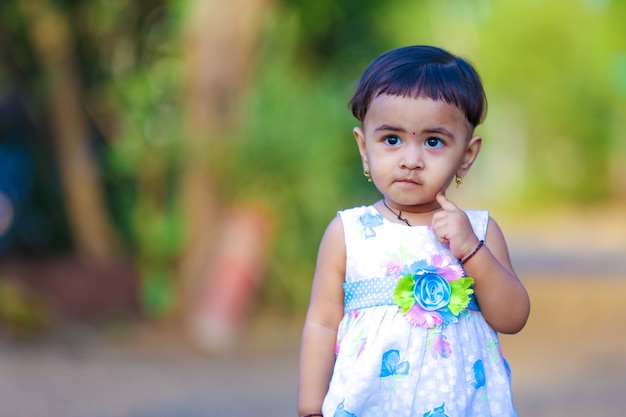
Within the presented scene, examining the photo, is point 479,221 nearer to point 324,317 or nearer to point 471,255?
point 471,255

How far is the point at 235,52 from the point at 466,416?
23.0 ft

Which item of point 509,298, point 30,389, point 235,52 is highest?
point 235,52

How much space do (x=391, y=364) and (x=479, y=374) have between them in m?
0.22

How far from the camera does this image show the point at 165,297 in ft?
30.7

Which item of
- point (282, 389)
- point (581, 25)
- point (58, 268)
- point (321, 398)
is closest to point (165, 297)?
point (58, 268)

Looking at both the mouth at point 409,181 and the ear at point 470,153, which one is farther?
the ear at point 470,153

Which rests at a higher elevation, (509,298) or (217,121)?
(217,121)

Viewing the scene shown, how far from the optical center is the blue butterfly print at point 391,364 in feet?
8.16

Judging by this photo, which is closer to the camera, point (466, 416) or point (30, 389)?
point (466, 416)

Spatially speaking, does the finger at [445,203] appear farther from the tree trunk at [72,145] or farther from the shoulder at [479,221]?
the tree trunk at [72,145]

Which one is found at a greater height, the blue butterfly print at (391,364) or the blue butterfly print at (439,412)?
the blue butterfly print at (391,364)

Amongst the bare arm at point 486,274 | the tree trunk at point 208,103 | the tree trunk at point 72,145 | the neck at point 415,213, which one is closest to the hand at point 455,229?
the bare arm at point 486,274

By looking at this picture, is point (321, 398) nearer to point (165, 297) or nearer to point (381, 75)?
point (381, 75)

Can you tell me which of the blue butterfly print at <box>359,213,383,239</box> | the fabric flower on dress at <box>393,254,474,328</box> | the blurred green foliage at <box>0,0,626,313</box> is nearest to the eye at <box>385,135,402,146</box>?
the blue butterfly print at <box>359,213,383,239</box>
